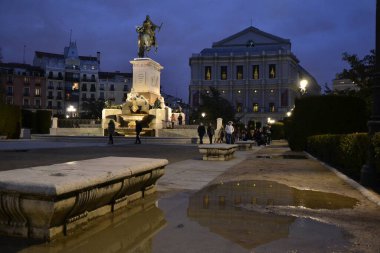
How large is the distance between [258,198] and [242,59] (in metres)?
98.4

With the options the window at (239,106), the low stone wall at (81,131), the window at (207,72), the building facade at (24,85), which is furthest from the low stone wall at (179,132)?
the window at (207,72)

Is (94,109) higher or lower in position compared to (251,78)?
lower

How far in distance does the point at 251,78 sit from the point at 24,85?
53846 millimetres

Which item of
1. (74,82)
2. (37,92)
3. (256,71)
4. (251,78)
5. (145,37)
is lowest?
(37,92)

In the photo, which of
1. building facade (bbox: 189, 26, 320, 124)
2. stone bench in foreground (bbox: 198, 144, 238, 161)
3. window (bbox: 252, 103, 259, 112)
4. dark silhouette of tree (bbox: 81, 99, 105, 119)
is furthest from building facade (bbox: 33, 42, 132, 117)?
stone bench in foreground (bbox: 198, 144, 238, 161)

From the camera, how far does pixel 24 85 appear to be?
302 feet

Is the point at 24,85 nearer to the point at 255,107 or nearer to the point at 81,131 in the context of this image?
the point at 255,107

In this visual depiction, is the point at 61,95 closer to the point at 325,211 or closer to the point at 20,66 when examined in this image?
the point at 20,66

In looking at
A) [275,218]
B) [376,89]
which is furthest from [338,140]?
[275,218]

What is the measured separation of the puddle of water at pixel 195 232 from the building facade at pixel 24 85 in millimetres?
90779

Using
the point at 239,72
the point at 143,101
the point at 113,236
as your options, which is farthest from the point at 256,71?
the point at 113,236

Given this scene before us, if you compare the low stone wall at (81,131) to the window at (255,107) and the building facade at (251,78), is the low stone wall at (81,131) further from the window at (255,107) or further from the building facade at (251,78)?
the window at (255,107)

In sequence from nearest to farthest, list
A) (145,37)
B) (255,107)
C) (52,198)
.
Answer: (52,198) → (145,37) → (255,107)

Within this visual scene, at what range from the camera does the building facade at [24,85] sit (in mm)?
90000
